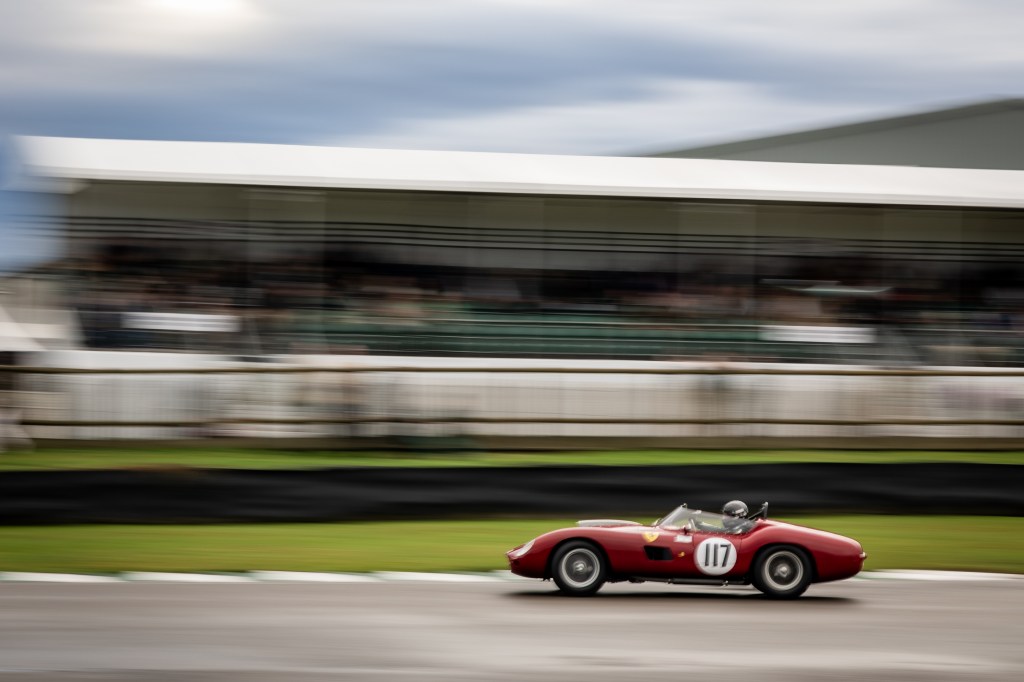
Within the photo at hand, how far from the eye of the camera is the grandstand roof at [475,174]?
543 inches

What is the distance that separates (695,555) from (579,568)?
647 mm

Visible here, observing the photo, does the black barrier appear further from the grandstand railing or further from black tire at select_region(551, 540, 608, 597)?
black tire at select_region(551, 540, 608, 597)

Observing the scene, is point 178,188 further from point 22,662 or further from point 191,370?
point 22,662

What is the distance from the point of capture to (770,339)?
44.9 ft

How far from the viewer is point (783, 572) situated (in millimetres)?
6934

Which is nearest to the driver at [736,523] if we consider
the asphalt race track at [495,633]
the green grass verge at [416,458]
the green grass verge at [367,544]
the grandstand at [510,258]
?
the asphalt race track at [495,633]

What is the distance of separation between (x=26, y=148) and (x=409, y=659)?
1064cm

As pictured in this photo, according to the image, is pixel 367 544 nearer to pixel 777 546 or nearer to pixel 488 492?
pixel 488 492

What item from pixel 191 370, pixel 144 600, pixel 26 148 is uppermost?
pixel 26 148

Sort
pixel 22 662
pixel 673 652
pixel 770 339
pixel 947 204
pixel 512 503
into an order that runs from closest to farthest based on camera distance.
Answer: pixel 22 662
pixel 673 652
pixel 512 503
pixel 770 339
pixel 947 204

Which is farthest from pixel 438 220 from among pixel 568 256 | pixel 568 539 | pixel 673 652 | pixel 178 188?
pixel 673 652

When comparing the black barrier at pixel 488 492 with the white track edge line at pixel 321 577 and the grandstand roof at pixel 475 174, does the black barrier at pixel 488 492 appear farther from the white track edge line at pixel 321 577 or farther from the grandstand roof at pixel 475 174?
the grandstand roof at pixel 475 174

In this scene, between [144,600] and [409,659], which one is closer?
[409,659]

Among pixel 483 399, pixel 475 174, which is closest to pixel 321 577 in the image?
pixel 483 399
